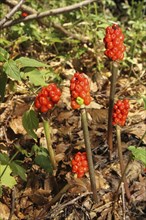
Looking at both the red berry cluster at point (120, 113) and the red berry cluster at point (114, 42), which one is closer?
the red berry cluster at point (114, 42)

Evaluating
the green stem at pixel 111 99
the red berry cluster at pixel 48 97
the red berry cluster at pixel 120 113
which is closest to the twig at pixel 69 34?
the green stem at pixel 111 99

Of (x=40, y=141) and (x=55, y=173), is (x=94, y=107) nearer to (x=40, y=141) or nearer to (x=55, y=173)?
(x=40, y=141)

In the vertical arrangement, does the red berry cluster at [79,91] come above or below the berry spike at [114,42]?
below

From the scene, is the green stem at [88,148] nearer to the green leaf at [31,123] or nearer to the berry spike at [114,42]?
the green leaf at [31,123]

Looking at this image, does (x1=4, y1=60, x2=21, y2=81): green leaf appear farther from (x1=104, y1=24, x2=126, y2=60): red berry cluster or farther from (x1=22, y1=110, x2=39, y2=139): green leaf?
(x1=104, y1=24, x2=126, y2=60): red berry cluster

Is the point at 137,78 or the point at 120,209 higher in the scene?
the point at 137,78

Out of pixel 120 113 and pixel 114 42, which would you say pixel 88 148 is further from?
pixel 114 42

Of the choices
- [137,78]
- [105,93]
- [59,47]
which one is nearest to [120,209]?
[105,93]

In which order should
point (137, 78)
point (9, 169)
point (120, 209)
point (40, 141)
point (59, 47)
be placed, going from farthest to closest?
point (59, 47), point (137, 78), point (40, 141), point (120, 209), point (9, 169)

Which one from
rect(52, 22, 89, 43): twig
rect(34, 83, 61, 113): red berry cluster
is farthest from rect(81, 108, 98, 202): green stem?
rect(52, 22, 89, 43): twig
